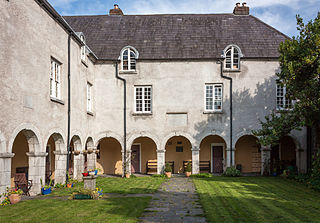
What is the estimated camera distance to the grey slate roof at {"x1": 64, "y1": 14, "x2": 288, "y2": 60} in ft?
74.4

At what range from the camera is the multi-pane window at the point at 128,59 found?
73.9ft

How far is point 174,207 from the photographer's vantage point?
11250mm

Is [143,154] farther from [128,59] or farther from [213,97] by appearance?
[128,59]

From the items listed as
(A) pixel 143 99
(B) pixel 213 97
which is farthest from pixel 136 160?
(B) pixel 213 97

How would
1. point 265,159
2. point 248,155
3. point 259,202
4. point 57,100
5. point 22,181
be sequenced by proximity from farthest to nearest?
point 248,155 < point 265,159 < point 57,100 < point 22,181 < point 259,202

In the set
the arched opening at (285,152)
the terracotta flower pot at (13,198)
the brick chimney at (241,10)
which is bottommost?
the terracotta flower pot at (13,198)

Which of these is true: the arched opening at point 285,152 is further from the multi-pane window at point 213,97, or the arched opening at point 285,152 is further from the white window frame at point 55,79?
the white window frame at point 55,79

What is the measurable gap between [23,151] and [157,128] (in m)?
8.88

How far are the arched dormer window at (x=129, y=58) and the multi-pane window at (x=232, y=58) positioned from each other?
19.9 ft

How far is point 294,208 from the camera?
36.9 feet

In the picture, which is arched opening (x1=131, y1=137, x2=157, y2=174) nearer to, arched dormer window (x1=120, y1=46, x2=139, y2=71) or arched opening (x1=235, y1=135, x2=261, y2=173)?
arched dormer window (x1=120, y1=46, x2=139, y2=71)

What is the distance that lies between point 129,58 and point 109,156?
7429 mm

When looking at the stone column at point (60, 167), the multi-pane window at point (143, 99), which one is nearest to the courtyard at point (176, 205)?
the stone column at point (60, 167)

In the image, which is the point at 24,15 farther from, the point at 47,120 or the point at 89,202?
the point at 89,202
